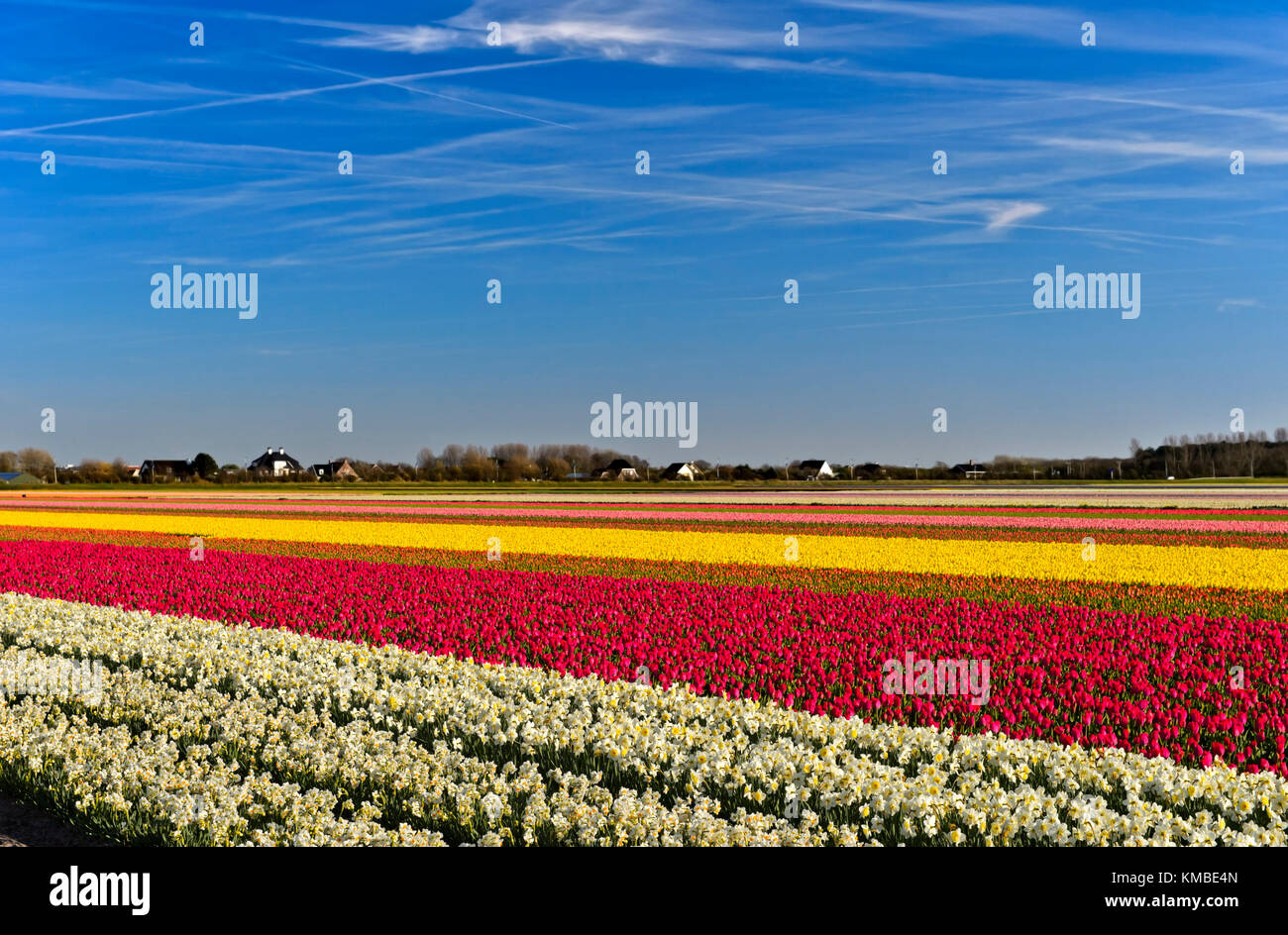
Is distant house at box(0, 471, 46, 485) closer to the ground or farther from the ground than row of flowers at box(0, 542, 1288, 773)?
farther from the ground

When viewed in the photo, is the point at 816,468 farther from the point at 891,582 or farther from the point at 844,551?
the point at 891,582

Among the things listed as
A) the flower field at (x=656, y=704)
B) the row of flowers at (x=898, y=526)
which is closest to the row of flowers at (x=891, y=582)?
the flower field at (x=656, y=704)

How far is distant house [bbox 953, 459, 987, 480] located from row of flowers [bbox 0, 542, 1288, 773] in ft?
396

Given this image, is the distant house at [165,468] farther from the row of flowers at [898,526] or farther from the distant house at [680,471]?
the row of flowers at [898,526]

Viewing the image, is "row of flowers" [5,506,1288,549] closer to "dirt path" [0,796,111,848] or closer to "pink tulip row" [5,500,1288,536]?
"pink tulip row" [5,500,1288,536]

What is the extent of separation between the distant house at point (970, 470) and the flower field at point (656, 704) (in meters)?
116

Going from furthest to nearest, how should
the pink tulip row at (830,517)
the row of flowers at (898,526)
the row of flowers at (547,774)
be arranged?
the pink tulip row at (830,517) → the row of flowers at (898,526) → the row of flowers at (547,774)

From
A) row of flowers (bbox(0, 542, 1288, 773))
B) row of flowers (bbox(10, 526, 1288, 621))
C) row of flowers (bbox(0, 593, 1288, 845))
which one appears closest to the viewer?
row of flowers (bbox(0, 593, 1288, 845))

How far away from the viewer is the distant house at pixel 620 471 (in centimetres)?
15834

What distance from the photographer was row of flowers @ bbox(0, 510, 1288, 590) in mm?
21484

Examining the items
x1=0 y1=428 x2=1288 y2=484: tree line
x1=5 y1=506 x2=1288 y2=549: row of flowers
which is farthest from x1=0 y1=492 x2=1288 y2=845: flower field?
x1=0 y1=428 x2=1288 y2=484: tree line

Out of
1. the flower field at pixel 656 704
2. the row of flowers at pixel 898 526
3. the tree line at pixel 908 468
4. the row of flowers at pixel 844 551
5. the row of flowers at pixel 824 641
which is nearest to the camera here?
the flower field at pixel 656 704

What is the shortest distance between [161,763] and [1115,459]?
450ft
